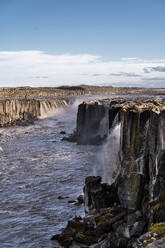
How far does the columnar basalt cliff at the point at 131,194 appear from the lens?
17.2 metres

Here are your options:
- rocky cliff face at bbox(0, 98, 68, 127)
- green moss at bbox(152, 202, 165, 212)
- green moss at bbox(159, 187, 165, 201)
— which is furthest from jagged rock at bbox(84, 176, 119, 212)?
rocky cliff face at bbox(0, 98, 68, 127)

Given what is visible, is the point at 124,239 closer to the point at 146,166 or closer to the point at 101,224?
the point at 101,224

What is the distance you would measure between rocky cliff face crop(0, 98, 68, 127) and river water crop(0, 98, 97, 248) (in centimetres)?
3103

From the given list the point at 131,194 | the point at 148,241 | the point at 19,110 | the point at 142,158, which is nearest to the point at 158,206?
the point at 131,194

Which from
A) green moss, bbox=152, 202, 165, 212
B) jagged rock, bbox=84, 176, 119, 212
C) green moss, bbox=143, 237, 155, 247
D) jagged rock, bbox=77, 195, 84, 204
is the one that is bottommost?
jagged rock, bbox=77, 195, 84, 204

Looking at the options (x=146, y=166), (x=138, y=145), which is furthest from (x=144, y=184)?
(x=138, y=145)

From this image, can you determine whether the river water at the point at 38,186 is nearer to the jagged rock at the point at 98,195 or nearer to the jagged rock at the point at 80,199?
the jagged rock at the point at 80,199

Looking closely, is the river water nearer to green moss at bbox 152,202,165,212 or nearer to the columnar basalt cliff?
the columnar basalt cliff

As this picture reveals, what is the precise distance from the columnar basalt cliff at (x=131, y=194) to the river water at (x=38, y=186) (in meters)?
2.30

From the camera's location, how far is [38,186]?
3203 cm

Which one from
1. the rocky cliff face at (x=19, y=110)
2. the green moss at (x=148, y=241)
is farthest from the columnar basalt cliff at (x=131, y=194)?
the rocky cliff face at (x=19, y=110)

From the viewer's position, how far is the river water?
21987 millimetres

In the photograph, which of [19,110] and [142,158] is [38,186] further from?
[19,110]

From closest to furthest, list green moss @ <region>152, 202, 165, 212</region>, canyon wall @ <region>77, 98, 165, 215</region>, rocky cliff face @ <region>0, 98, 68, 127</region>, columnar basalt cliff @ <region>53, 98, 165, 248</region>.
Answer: green moss @ <region>152, 202, 165, 212</region>
columnar basalt cliff @ <region>53, 98, 165, 248</region>
canyon wall @ <region>77, 98, 165, 215</region>
rocky cliff face @ <region>0, 98, 68, 127</region>
